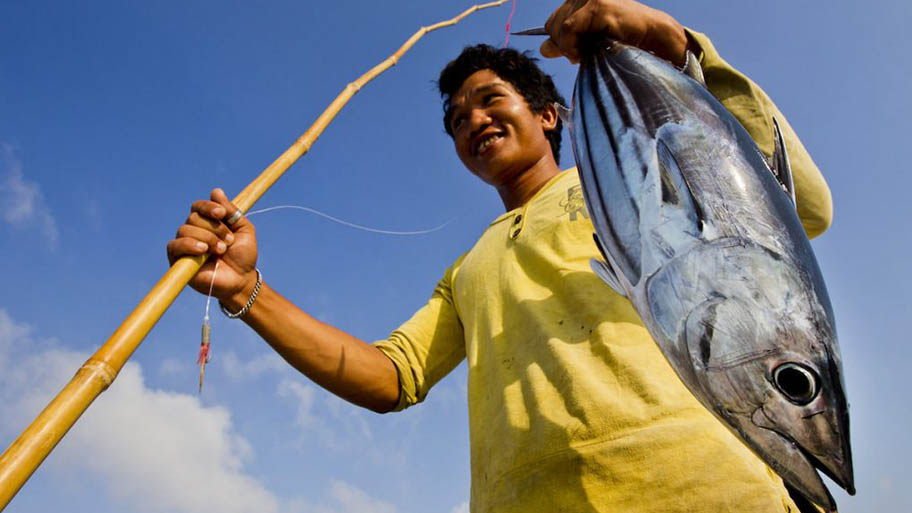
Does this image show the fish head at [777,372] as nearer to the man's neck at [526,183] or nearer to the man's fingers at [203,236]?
the man's fingers at [203,236]

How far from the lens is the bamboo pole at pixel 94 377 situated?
3.24 feet

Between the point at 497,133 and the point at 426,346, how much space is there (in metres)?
0.88

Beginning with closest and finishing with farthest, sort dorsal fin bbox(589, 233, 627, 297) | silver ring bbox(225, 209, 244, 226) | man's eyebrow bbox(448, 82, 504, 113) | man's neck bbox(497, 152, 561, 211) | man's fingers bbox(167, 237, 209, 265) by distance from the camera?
dorsal fin bbox(589, 233, 627, 297), man's fingers bbox(167, 237, 209, 265), silver ring bbox(225, 209, 244, 226), man's neck bbox(497, 152, 561, 211), man's eyebrow bbox(448, 82, 504, 113)

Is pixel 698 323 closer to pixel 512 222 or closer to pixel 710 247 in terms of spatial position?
pixel 710 247

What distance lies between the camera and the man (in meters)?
1.24

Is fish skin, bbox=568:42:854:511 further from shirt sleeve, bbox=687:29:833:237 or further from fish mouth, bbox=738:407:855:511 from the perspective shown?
shirt sleeve, bbox=687:29:833:237

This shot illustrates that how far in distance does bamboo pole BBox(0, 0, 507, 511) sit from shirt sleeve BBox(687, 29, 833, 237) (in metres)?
1.24

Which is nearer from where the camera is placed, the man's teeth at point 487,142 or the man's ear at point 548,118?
the man's teeth at point 487,142

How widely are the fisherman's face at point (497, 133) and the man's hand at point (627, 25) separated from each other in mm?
747

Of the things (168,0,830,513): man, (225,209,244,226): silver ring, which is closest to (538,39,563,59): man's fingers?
(168,0,830,513): man

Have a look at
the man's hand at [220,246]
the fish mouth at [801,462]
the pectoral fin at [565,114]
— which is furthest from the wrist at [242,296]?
the fish mouth at [801,462]

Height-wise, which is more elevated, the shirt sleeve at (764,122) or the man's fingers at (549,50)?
the man's fingers at (549,50)

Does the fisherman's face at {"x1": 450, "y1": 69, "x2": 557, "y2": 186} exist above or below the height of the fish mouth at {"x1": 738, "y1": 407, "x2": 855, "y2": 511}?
above

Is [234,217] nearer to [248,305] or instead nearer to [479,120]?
[248,305]
